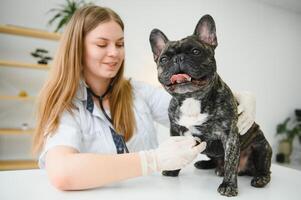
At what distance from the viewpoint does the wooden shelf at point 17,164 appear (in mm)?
2880

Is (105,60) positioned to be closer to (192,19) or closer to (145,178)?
(145,178)

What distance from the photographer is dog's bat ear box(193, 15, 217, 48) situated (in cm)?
79

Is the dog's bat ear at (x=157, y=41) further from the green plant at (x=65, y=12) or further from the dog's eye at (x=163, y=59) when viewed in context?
the green plant at (x=65, y=12)

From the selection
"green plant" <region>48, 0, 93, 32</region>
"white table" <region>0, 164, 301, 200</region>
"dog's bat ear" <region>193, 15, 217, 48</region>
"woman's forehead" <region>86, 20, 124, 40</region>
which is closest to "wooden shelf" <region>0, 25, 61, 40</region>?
"green plant" <region>48, 0, 93, 32</region>

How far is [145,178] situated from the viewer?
3.07ft

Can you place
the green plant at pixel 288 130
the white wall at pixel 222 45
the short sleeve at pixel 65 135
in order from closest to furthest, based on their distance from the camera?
1. the short sleeve at pixel 65 135
2. the white wall at pixel 222 45
3. the green plant at pixel 288 130

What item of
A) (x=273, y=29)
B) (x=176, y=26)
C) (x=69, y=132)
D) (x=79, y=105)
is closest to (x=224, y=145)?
(x=69, y=132)

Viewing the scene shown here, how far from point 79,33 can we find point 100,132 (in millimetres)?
402

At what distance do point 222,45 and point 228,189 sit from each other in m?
4.03

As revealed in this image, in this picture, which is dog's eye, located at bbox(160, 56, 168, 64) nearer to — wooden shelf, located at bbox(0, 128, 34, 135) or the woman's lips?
the woman's lips

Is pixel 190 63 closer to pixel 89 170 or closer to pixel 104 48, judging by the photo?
pixel 89 170

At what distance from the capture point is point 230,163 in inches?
31.5

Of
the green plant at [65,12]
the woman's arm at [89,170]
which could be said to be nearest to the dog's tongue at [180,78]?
the woman's arm at [89,170]

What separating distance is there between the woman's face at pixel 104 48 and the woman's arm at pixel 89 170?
42 centimetres
